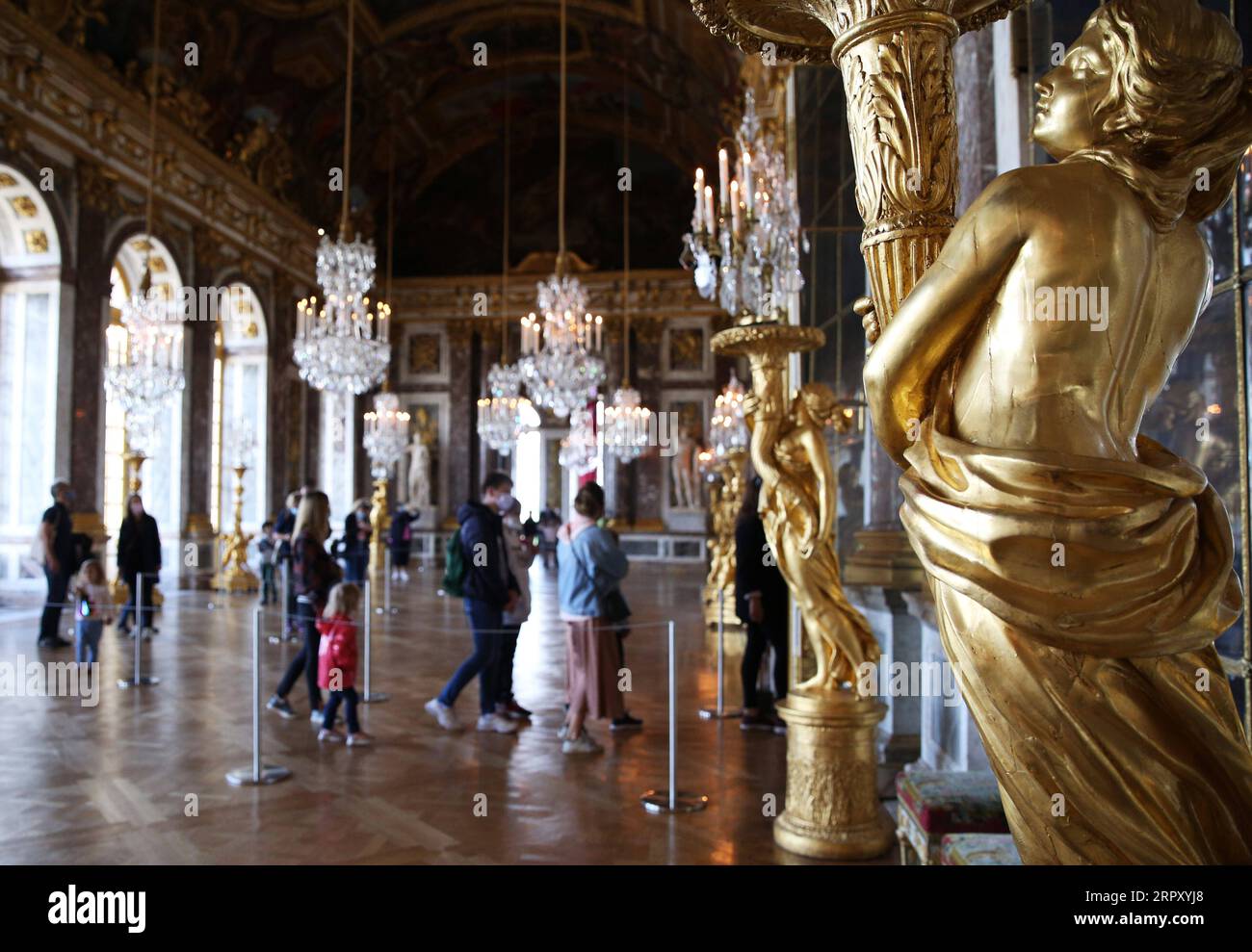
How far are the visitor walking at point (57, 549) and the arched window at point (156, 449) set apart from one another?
5248mm

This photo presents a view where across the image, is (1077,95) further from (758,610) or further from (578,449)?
(578,449)

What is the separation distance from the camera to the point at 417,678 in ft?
23.4

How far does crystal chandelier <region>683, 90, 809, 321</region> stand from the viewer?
5.43 meters

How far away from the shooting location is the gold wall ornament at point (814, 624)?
3555 millimetres

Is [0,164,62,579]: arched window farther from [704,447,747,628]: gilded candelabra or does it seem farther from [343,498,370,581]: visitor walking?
[704,447,747,628]: gilded candelabra

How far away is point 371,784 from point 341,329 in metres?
6.49

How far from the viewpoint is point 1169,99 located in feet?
3.98

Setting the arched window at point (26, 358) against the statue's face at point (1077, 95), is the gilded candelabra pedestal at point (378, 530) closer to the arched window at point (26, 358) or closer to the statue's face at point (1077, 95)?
the arched window at point (26, 358)

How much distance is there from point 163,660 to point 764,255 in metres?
6.00

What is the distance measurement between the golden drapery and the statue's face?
18.9 inches
